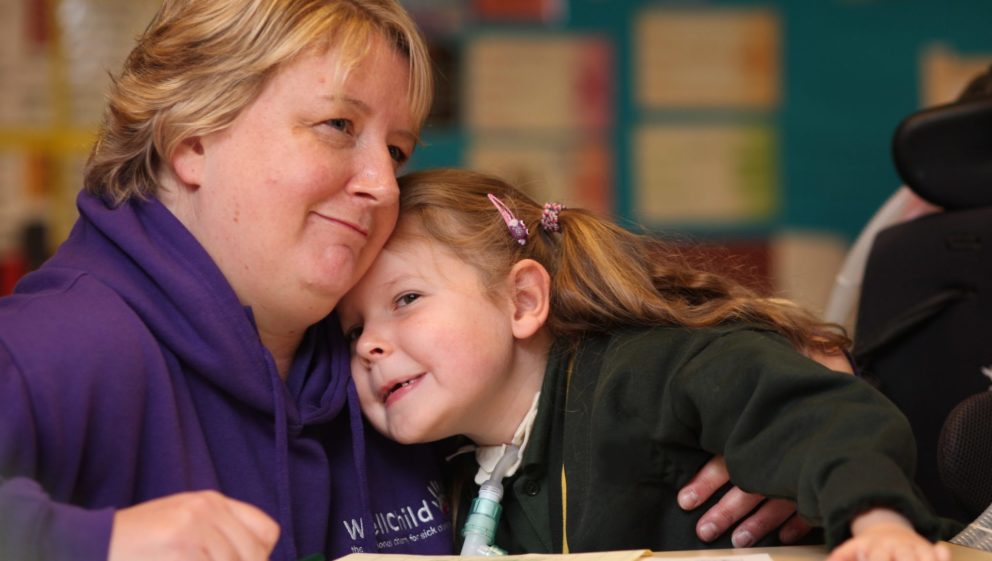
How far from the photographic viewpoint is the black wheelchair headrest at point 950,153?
1623mm

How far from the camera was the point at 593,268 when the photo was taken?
1.50 metres

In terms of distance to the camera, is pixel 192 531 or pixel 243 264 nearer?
pixel 192 531

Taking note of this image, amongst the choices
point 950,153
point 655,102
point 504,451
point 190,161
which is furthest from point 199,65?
point 655,102

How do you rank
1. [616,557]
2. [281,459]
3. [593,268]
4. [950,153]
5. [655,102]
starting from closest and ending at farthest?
[616,557] < [281,459] < [593,268] < [950,153] < [655,102]

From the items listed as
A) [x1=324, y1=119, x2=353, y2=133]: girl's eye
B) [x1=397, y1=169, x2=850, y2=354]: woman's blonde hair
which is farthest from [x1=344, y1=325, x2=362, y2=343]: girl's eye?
[x1=324, y1=119, x2=353, y2=133]: girl's eye

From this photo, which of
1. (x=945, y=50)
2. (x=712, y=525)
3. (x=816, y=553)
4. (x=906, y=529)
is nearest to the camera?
(x=906, y=529)

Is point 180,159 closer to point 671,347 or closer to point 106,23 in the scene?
point 671,347

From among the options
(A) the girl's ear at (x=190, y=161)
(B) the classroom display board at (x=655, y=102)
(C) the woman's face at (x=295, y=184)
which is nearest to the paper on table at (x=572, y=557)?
(C) the woman's face at (x=295, y=184)

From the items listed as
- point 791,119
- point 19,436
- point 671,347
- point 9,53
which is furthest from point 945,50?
point 19,436

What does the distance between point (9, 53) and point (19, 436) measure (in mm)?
2494

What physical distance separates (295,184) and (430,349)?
27cm

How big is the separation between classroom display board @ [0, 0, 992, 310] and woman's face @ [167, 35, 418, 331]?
70.6 inches

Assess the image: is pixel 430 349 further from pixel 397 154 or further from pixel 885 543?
pixel 885 543

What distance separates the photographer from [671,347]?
1340 mm
